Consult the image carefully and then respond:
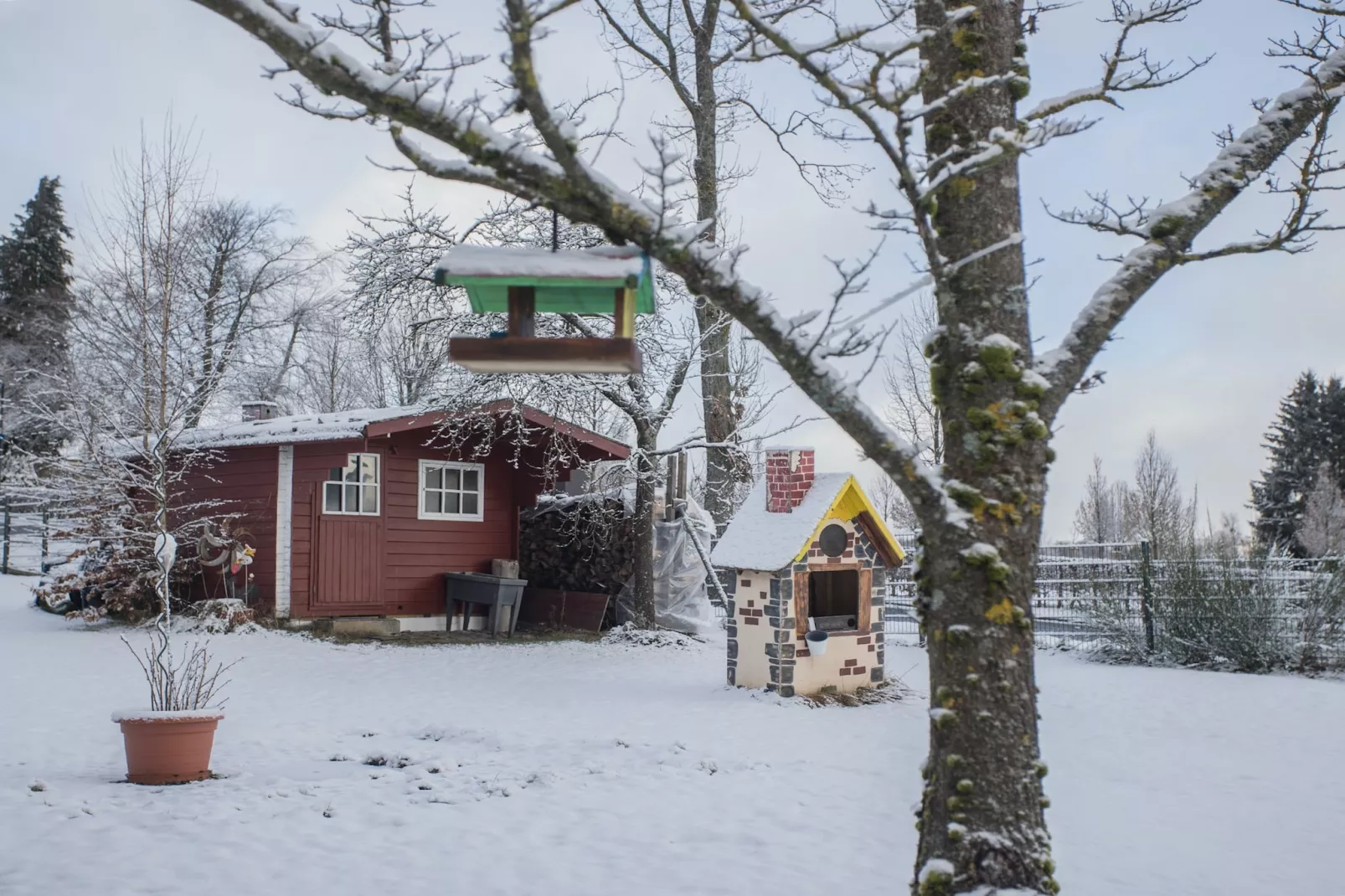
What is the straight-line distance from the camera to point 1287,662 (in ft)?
35.2

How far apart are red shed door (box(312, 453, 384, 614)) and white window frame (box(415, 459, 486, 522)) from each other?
571 mm

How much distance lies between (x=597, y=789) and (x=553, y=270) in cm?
370

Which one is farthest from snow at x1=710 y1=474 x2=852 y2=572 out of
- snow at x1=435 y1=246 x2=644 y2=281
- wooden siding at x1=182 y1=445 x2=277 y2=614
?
wooden siding at x1=182 y1=445 x2=277 y2=614

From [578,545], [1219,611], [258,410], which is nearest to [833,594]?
[1219,611]

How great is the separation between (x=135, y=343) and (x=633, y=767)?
9.75 metres

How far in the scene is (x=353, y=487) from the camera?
42.2 ft

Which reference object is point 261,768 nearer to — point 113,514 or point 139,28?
point 139,28

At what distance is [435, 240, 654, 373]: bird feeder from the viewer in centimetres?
301

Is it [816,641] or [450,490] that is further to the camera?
[450,490]

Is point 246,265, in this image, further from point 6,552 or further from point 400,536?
point 400,536

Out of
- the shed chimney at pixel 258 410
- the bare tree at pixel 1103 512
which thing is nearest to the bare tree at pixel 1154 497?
the bare tree at pixel 1103 512

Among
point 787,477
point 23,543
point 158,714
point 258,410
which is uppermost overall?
point 258,410

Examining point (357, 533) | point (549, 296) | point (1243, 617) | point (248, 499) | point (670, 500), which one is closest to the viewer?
point (549, 296)

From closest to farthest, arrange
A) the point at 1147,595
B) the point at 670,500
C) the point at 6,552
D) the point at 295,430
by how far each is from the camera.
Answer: the point at 1147,595 → the point at 295,430 → the point at 670,500 → the point at 6,552
